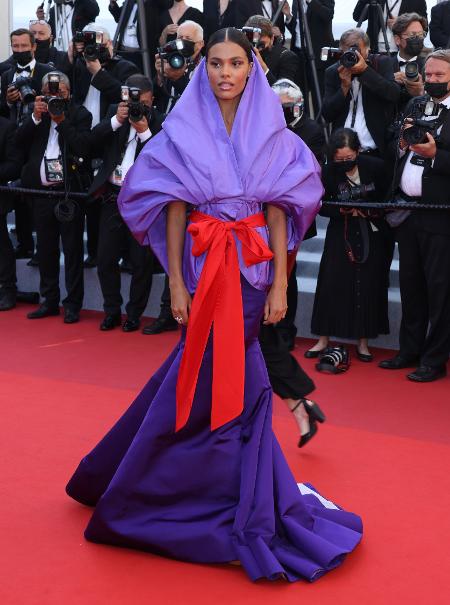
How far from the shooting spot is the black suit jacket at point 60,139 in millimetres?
6609

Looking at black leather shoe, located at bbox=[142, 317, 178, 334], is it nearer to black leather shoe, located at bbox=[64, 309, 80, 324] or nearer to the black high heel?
black leather shoe, located at bbox=[64, 309, 80, 324]

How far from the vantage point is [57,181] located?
6883 mm

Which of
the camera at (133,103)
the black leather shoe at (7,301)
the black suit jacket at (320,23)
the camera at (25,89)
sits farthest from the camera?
the black suit jacket at (320,23)

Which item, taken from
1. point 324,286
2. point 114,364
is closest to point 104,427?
point 114,364

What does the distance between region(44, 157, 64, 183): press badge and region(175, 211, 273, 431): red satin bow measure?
3.78 m

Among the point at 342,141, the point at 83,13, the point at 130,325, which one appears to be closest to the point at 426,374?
the point at 342,141

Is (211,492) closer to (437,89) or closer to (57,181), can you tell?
(437,89)

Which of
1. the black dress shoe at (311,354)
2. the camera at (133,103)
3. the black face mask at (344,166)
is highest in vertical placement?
the camera at (133,103)

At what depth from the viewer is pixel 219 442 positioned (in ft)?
10.6

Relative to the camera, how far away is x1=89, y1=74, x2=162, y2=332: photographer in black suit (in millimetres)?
6398

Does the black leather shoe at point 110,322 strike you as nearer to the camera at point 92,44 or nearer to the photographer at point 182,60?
the photographer at point 182,60

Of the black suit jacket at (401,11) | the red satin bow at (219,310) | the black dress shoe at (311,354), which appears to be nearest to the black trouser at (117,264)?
the black dress shoe at (311,354)

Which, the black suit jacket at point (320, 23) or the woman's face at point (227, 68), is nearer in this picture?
the woman's face at point (227, 68)

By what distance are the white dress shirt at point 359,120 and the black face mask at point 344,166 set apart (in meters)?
0.37
